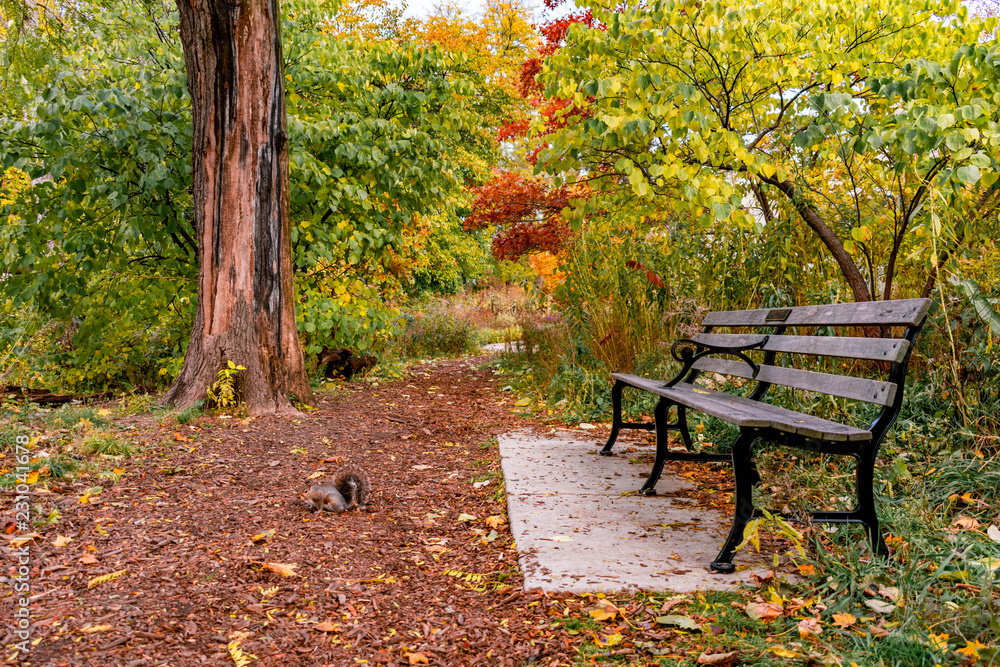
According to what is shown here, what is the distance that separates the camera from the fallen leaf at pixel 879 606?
192 cm

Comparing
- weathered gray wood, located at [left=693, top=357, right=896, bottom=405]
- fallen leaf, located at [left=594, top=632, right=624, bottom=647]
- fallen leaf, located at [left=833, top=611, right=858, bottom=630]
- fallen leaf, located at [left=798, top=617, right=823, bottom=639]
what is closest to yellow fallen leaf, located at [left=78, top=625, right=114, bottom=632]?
fallen leaf, located at [left=594, top=632, right=624, bottom=647]

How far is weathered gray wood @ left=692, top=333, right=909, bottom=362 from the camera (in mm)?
2400

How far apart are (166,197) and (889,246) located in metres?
5.72

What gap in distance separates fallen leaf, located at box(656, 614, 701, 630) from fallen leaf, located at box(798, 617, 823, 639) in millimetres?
292

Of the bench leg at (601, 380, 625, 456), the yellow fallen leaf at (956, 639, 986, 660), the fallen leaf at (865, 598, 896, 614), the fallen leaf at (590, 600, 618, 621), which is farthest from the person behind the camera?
the bench leg at (601, 380, 625, 456)

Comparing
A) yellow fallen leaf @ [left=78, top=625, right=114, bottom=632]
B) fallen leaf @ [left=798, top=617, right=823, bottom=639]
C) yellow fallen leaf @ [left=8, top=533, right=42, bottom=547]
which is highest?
yellow fallen leaf @ [left=8, top=533, right=42, bottom=547]

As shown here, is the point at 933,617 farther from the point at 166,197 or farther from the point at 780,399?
the point at 166,197

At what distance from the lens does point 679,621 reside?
2082 mm

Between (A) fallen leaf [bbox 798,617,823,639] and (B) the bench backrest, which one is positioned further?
(B) the bench backrest

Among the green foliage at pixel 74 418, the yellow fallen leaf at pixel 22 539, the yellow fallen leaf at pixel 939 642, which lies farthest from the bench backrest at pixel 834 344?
the green foliage at pixel 74 418

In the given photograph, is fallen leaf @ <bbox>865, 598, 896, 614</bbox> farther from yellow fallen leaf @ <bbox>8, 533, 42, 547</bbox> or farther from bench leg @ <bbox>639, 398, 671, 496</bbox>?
yellow fallen leaf @ <bbox>8, 533, 42, 547</bbox>

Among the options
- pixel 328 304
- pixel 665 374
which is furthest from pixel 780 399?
pixel 328 304

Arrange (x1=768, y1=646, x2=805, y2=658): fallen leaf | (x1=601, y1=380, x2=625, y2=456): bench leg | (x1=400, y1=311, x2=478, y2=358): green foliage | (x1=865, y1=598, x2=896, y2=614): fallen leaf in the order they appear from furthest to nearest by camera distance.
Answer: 1. (x1=400, y1=311, x2=478, y2=358): green foliage
2. (x1=601, y1=380, x2=625, y2=456): bench leg
3. (x1=865, y1=598, x2=896, y2=614): fallen leaf
4. (x1=768, y1=646, x2=805, y2=658): fallen leaf

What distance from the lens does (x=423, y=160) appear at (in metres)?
6.88
